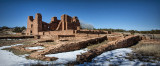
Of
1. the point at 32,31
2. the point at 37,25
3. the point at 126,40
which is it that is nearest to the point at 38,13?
the point at 37,25

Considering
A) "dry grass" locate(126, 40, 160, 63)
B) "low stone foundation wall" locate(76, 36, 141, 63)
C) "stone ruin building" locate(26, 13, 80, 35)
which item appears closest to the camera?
"low stone foundation wall" locate(76, 36, 141, 63)

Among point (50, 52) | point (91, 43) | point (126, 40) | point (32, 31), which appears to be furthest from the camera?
point (32, 31)

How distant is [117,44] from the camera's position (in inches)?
→ 277

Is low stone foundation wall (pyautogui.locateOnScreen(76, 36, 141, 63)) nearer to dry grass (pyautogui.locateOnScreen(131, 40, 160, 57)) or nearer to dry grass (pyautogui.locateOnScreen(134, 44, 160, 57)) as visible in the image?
dry grass (pyautogui.locateOnScreen(131, 40, 160, 57))

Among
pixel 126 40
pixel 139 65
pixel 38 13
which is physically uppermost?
pixel 38 13

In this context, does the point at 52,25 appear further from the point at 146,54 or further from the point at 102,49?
the point at 146,54

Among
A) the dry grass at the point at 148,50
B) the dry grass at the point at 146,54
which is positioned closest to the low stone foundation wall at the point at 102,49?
the dry grass at the point at 148,50

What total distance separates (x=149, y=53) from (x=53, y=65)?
487 centimetres

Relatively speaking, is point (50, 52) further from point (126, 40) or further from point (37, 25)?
point (37, 25)

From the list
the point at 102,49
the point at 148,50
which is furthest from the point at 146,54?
the point at 102,49

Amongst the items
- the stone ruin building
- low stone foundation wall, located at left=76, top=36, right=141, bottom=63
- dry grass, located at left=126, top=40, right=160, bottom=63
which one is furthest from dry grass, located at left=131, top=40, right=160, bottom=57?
the stone ruin building

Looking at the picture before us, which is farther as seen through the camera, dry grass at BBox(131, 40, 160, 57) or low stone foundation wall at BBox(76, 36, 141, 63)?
dry grass at BBox(131, 40, 160, 57)

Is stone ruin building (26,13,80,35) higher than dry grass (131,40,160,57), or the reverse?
stone ruin building (26,13,80,35)

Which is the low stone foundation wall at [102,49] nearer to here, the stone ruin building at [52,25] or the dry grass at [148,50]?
the dry grass at [148,50]
